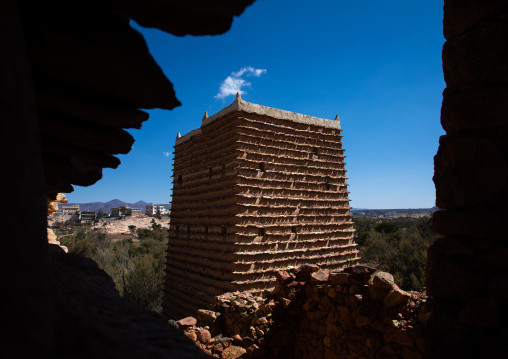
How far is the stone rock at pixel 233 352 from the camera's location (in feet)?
21.2

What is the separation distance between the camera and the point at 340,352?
20.6ft

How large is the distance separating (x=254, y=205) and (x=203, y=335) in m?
3.69

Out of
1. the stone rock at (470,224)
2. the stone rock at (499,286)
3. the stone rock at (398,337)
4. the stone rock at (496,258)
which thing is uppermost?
the stone rock at (470,224)

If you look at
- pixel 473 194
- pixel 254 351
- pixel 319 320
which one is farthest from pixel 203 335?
pixel 473 194

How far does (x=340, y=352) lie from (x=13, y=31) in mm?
7052

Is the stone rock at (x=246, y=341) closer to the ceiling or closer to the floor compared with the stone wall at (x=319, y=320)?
closer to the floor

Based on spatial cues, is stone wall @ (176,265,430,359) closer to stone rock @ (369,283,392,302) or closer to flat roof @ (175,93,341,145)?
stone rock @ (369,283,392,302)

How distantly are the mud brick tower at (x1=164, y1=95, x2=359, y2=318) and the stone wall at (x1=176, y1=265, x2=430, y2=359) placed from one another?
1375mm

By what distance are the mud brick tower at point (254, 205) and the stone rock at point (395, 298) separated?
399cm

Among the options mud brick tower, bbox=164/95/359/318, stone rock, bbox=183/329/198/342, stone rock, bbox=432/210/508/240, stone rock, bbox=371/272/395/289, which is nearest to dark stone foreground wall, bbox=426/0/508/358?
stone rock, bbox=432/210/508/240

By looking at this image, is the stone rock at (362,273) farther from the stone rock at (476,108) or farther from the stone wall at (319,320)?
the stone rock at (476,108)

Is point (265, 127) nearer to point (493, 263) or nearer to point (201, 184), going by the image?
point (201, 184)

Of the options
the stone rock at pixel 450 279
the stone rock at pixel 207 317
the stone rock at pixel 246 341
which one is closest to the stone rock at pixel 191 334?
the stone rock at pixel 207 317

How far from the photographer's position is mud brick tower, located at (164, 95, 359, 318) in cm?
891
